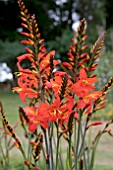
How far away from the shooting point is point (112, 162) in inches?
224

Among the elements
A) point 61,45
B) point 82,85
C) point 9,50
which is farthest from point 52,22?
point 82,85

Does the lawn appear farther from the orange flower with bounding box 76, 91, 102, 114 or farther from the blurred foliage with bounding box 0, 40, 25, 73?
the blurred foliage with bounding box 0, 40, 25, 73

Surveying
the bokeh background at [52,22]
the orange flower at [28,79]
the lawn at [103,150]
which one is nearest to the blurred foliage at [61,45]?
the bokeh background at [52,22]

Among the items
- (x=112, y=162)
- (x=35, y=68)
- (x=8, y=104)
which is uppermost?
(x=8, y=104)

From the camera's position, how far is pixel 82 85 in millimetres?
1853

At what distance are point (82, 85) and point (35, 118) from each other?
0.25 metres

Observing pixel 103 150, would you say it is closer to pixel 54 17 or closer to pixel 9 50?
pixel 9 50

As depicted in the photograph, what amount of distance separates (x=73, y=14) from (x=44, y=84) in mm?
26693

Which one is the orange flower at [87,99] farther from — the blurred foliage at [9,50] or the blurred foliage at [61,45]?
the blurred foliage at [61,45]

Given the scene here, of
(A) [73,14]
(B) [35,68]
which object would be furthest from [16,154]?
(A) [73,14]

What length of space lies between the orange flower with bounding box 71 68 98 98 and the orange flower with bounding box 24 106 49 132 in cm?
17

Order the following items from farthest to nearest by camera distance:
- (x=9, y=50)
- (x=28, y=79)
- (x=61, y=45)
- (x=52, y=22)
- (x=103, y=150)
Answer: (x=52, y=22), (x=61, y=45), (x=9, y=50), (x=103, y=150), (x=28, y=79)

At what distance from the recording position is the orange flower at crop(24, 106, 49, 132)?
1813mm

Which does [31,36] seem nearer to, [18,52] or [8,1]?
[18,52]
